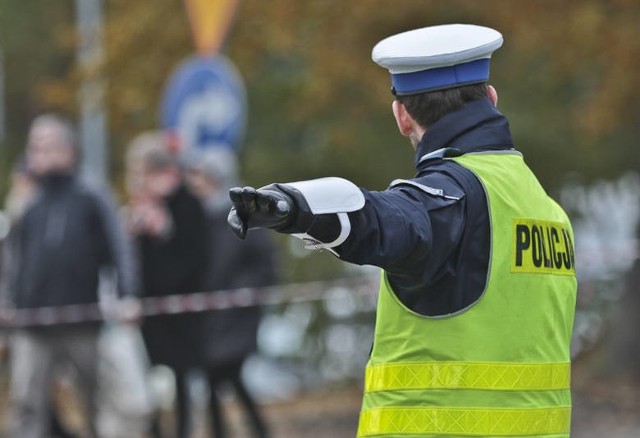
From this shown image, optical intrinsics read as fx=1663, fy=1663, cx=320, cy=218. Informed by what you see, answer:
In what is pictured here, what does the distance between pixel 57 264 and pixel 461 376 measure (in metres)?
6.18

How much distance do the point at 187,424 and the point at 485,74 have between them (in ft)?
21.4

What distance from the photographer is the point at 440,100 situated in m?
4.30

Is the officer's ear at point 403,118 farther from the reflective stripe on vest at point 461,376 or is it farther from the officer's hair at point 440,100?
the reflective stripe on vest at point 461,376

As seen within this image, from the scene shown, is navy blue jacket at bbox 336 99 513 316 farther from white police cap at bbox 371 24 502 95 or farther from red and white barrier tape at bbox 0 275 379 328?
red and white barrier tape at bbox 0 275 379 328

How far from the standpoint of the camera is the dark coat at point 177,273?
34.0ft

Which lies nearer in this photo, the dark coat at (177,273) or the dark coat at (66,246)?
the dark coat at (66,246)

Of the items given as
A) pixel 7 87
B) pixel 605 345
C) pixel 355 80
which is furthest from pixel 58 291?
pixel 7 87

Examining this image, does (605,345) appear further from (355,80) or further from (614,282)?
(355,80)

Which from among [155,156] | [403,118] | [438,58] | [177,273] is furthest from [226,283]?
[438,58]

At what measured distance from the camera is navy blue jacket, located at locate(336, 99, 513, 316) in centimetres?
376

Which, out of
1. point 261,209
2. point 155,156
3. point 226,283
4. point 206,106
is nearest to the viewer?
point 261,209

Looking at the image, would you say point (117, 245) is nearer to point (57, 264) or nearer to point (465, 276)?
point (57, 264)

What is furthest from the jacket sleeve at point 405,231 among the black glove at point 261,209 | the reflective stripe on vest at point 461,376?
the reflective stripe on vest at point 461,376

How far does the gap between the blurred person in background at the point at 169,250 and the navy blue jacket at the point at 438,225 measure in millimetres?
6121
